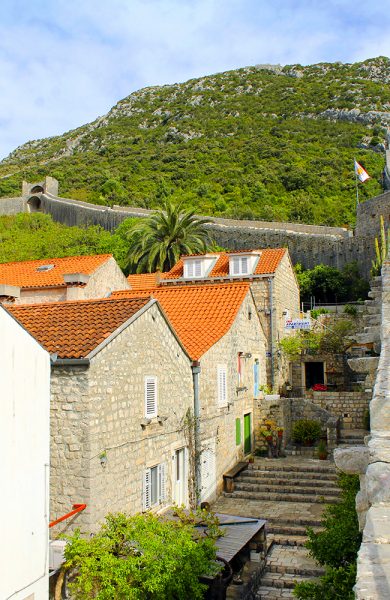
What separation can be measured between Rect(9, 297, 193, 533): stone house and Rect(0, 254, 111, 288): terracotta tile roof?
10153mm

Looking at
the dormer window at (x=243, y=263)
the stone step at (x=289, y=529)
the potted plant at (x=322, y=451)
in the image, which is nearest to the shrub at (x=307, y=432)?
the potted plant at (x=322, y=451)

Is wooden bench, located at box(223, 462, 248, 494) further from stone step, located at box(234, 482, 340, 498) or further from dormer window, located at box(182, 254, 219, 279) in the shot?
dormer window, located at box(182, 254, 219, 279)

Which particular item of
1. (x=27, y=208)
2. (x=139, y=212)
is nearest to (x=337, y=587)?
(x=139, y=212)

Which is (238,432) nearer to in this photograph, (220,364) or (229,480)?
(229,480)

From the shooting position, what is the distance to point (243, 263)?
26.5m

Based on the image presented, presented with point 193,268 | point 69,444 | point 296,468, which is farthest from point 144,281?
point 69,444

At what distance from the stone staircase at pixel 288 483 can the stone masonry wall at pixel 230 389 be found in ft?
2.29

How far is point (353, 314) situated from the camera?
31.7 metres

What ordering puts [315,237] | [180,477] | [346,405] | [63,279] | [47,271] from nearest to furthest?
[180,477], [63,279], [346,405], [47,271], [315,237]

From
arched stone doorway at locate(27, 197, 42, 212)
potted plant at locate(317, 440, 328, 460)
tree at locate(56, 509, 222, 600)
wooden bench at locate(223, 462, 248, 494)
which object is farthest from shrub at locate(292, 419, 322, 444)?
arched stone doorway at locate(27, 197, 42, 212)

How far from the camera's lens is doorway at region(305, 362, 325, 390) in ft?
95.3

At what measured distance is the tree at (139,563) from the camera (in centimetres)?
820

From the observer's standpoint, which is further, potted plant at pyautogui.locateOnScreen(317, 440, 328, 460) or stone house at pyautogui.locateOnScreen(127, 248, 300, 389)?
stone house at pyautogui.locateOnScreen(127, 248, 300, 389)

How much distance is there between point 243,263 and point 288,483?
1192cm
